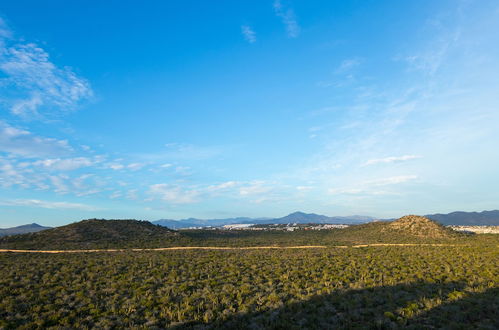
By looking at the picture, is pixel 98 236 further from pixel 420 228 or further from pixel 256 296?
pixel 420 228

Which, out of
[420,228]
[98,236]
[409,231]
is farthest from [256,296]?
[420,228]

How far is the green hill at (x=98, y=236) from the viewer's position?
58966 millimetres

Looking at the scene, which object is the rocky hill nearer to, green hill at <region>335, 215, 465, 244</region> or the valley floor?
green hill at <region>335, 215, 465, 244</region>

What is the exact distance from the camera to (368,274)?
76.5 ft

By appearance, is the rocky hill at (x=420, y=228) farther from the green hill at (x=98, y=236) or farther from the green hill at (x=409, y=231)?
the green hill at (x=98, y=236)

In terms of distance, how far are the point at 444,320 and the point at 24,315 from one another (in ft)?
68.6

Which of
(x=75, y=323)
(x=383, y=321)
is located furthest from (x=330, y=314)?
(x=75, y=323)

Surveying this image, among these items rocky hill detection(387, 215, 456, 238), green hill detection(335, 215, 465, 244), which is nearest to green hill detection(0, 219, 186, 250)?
green hill detection(335, 215, 465, 244)

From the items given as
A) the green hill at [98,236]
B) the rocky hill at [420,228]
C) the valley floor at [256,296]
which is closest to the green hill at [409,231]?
the rocky hill at [420,228]

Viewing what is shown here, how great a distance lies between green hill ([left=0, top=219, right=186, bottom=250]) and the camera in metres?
59.0

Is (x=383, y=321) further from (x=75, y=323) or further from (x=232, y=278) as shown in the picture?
(x=75, y=323)

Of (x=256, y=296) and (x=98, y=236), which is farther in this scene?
(x=98, y=236)

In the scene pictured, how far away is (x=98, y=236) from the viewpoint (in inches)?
2670

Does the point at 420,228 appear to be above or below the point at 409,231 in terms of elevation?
above
